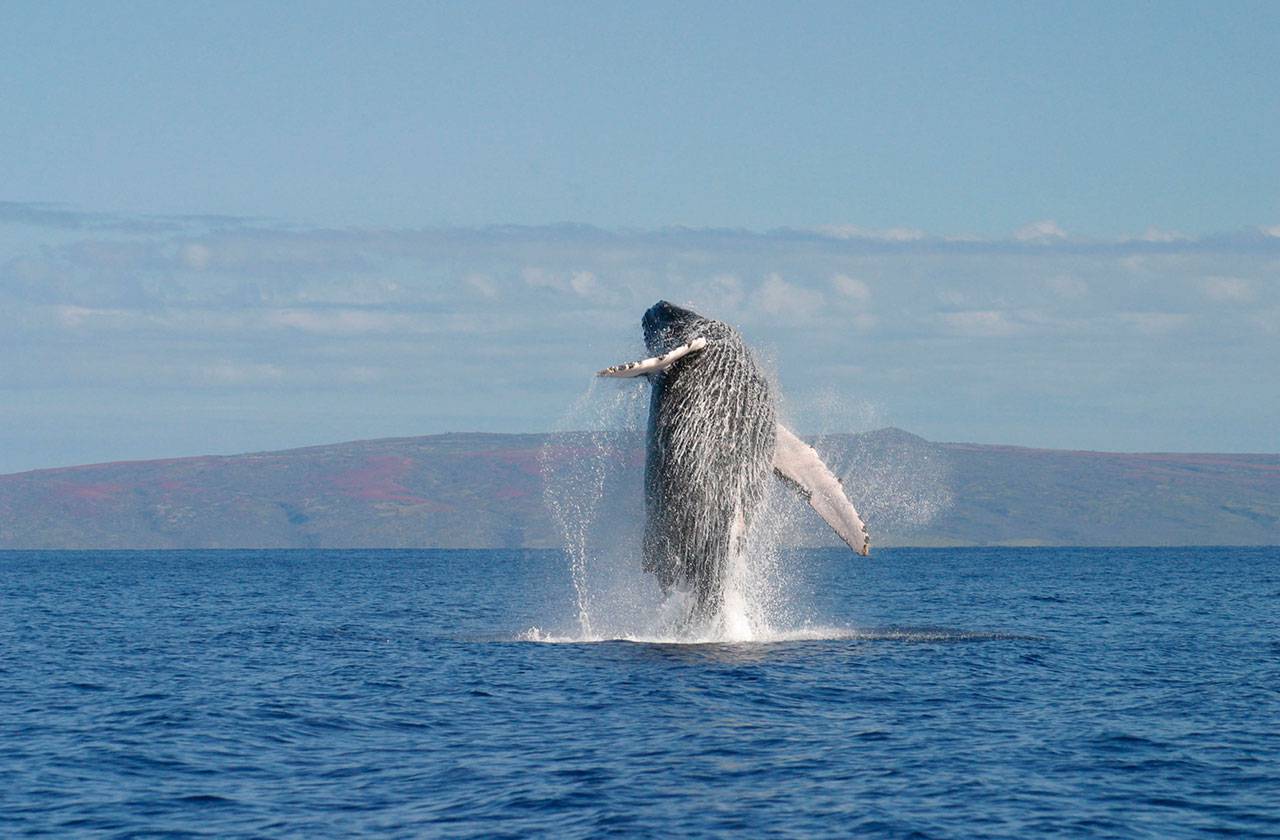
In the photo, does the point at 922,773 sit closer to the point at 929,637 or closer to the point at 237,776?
the point at 237,776

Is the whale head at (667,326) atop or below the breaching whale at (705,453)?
atop

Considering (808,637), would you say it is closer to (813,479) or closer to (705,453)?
(813,479)

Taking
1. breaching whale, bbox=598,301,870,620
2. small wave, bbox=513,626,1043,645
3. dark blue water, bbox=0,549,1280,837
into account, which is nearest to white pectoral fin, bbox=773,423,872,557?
breaching whale, bbox=598,301,870,620

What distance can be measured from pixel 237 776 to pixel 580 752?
4.39 meters

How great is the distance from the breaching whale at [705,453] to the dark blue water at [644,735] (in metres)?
2.04

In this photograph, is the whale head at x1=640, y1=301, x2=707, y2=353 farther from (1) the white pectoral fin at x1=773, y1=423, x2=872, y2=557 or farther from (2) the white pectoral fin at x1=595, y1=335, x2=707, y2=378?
(1) the white pectoral fin at x1=773, y1=423, x2=872, y2=557

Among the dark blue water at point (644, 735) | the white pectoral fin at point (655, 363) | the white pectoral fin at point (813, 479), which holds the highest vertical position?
the white pectoral fin at point (655, 363)

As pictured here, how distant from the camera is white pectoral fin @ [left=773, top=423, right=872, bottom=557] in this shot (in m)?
29.1

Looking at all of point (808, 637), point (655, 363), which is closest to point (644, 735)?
point (655, 363)

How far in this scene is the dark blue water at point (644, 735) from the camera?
55.3 ft

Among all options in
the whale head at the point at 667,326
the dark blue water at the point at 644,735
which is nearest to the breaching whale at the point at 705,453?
the whale head at the point at 667,326

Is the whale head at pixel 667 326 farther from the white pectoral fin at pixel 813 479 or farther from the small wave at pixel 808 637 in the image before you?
the small wave at pixel 808 637

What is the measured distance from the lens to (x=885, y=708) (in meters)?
23.6

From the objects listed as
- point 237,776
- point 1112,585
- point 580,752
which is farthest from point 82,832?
point 1112,585
